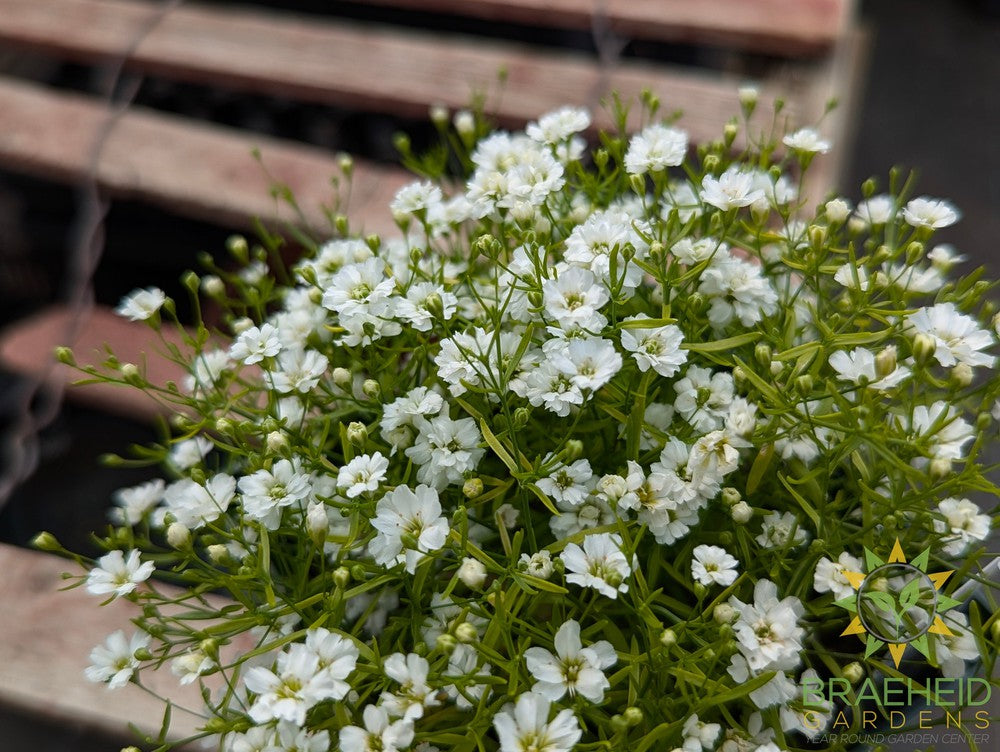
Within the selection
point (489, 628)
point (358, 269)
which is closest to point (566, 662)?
point (489, 628)

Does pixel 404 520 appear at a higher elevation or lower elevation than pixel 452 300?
lower

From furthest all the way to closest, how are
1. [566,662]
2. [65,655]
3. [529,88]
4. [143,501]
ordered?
1. [529,88]
2. [65,655]
3. [143,501]
4. [566,662]

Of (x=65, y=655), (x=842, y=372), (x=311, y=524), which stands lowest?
(x=65, y=655)

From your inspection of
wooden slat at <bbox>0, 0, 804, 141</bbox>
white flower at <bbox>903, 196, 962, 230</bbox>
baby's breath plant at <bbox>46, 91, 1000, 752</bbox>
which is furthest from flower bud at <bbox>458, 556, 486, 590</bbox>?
wooden slat at <bbox>0, 0, 804, 141</bbox>

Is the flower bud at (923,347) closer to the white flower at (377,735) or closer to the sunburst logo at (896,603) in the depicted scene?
the sunburst logo at (896,603)

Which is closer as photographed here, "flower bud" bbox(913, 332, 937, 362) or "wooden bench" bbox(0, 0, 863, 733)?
"flower bud" bbox(913, 332, 937, 362)

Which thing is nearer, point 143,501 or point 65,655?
point 143,501

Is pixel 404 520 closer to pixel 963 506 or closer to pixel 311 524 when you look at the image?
pixel 311 524

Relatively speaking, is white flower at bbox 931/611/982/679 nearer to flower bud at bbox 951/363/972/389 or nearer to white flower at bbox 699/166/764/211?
flower bud at bbox 951/363/972/389
